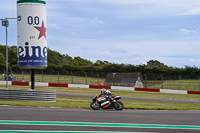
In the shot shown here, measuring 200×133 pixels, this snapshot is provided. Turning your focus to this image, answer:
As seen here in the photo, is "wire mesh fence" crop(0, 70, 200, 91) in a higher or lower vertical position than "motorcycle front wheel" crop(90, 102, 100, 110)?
higher

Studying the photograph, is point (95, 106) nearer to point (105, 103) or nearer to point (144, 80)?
point (105, 103)

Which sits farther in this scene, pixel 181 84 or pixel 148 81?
pixel 148 81

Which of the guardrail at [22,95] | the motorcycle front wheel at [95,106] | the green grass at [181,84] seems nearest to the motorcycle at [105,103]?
the motorcycle front wheel at [95,106]

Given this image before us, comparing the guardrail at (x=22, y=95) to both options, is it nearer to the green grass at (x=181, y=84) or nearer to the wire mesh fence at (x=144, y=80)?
the wire mesh fence at (x=144, y=80)

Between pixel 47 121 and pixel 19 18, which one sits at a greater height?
pixel 19 18

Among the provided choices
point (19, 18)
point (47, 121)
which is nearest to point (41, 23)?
point (19, 18)

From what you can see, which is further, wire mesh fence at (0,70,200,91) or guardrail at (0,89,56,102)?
wire mesh fence at (0,70,200,91)

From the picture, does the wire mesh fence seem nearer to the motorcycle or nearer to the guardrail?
the guardrail

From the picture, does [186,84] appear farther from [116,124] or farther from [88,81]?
[116,124]

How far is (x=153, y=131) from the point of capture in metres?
10.0

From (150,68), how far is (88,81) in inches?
752

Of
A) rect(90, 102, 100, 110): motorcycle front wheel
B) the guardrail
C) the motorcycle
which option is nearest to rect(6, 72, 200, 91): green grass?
the guardrail

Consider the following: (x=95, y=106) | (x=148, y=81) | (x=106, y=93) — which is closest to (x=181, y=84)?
(x=148, y=81)

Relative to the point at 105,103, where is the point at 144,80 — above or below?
above
